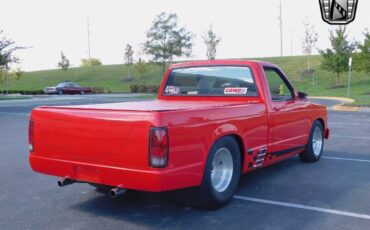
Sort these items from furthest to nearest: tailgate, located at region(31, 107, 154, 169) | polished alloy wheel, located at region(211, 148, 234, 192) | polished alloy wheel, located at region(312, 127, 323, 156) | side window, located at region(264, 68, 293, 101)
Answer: polished alloy wheel, located at region(312, 127, 323, 156), side window, located at region(264, 68, 293, 101), polished alloy wheel, located at region(211, 148, 234, 192), tailgate, located at region(31, 107, 154, 169)

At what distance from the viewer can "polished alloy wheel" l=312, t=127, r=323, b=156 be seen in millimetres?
7537

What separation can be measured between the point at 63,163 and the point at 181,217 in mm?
1409

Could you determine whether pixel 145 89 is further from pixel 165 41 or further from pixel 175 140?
pixel 175 140

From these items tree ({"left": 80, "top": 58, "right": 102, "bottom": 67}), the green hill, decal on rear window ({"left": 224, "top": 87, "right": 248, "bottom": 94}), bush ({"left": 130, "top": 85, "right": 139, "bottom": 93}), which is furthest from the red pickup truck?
tree ({"left": 80, "top": 58, "right": 102, "bottom": 67})

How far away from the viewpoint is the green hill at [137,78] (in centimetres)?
3919

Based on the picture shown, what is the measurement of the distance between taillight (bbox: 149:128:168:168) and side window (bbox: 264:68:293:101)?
2.69 metres

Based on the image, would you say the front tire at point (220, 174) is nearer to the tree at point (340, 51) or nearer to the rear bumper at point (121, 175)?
the rear bumper at point (121, 175)

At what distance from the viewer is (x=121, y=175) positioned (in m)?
4.21

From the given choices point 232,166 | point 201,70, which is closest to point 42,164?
point 232,166

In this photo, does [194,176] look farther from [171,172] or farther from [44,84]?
[44,84]

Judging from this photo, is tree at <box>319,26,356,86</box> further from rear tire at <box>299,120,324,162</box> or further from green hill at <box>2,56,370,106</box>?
rear tire at <box>299,120,324,162</box>

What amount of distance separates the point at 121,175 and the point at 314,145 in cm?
448

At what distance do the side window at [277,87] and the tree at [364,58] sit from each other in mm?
26474

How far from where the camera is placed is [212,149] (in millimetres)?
4625
